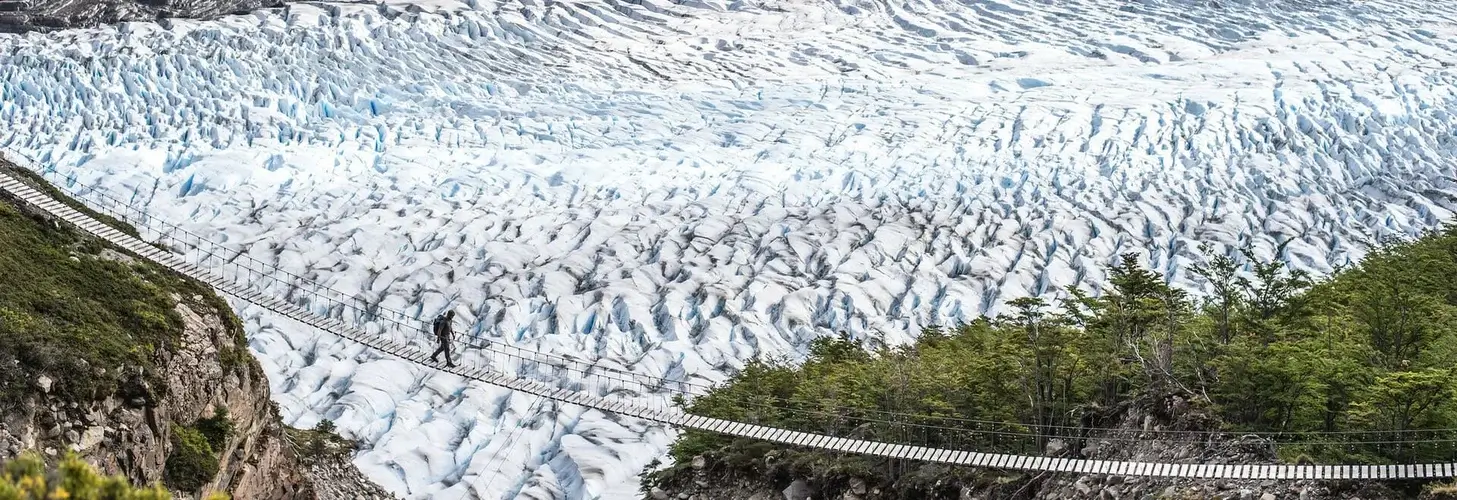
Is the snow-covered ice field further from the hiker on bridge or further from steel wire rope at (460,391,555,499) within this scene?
the hiker on bridge

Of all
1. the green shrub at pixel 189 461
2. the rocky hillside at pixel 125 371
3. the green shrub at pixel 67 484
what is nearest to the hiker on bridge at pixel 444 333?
the rocky hillside at pixel 125 371

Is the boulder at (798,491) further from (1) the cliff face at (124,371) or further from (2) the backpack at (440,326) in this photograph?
(1) the cliff face at (124,371)

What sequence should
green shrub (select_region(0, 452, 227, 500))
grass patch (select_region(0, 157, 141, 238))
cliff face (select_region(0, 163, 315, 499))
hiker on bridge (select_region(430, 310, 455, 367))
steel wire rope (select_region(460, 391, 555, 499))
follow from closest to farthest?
green shrub (select_region(0, 452, 227, 500)), cliff face (select_region(0, 163, 315, 499)), hiker on bridge (select_region(430, 310, 455, 367)), grass patch (select_region(0, 157, 141, 238)), steel wire rope (select_region(460, 391, 555, 499))

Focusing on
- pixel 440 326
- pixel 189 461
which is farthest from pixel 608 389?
pixel 189 461

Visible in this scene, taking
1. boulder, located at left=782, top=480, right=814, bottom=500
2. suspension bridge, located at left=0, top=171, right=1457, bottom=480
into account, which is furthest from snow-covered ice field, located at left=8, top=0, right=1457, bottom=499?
boulder, located at left=782, top=480, right=814, bottom=500

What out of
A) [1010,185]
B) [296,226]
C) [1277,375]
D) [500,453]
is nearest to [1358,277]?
[1277,375]

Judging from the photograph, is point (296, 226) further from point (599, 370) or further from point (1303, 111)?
point (1303, 111)
